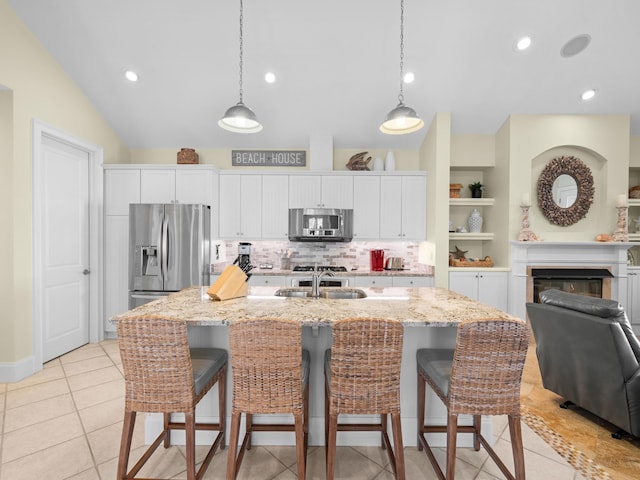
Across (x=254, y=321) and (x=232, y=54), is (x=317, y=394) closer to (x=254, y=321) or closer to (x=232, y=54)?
(x=254, y=321)

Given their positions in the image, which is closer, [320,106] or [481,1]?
[481,1]

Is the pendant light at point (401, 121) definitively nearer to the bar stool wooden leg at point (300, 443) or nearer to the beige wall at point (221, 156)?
the bar stool wooden leg at point (300, 443)

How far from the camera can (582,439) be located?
2.23 metres

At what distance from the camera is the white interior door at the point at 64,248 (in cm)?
357

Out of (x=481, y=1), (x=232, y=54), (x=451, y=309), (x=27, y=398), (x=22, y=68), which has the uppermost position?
(x=481, y=1)

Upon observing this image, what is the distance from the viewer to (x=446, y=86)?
3965mm

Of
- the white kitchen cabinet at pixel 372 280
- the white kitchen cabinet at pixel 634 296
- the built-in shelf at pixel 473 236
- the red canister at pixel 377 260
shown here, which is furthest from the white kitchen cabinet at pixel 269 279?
the white kitchen cabinet at pixel 634 296

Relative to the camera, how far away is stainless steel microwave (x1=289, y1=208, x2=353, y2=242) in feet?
15.2

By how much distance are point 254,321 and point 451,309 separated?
3.90 ft

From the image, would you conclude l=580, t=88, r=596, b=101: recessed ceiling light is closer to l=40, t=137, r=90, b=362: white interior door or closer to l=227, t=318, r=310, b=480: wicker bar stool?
l=227, t=318, r=310, b=480: wicker bar stool

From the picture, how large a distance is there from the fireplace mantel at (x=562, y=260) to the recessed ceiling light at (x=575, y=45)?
2.22 m

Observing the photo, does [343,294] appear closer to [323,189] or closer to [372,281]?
[372,281]

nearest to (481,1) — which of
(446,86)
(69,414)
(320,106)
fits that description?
(446,86)

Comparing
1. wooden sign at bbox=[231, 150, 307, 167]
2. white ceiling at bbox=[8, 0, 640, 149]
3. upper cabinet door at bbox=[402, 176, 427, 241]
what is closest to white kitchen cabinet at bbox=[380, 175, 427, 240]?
upper cabinet door at bbox=[402, 176, 427, 241]
